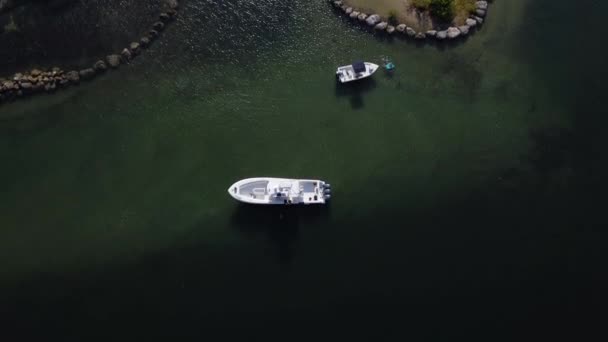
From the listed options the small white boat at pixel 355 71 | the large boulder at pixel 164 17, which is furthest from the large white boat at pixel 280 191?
the large boulder at pixel 164 17

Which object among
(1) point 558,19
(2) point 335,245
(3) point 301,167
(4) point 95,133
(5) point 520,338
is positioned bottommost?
(5) point 520,338

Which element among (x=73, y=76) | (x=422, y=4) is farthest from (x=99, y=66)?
(x=422, y=4)

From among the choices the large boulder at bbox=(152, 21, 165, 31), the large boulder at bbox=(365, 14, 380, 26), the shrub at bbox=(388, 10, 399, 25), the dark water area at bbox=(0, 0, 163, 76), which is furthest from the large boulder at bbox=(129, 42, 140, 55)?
the shrub at bbox=(388, 10, 399, 25)

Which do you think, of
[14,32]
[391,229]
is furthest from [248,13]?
[391,229]

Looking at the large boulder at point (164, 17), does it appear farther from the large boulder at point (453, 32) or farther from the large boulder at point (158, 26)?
the large boulder at point (453, 32)

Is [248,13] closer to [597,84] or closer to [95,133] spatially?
[95,133]

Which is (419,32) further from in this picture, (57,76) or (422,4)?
(57,76)

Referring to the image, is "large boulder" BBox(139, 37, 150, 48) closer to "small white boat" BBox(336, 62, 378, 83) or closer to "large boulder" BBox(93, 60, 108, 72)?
"large boulder" BBox(93, 60, 108, 72)
